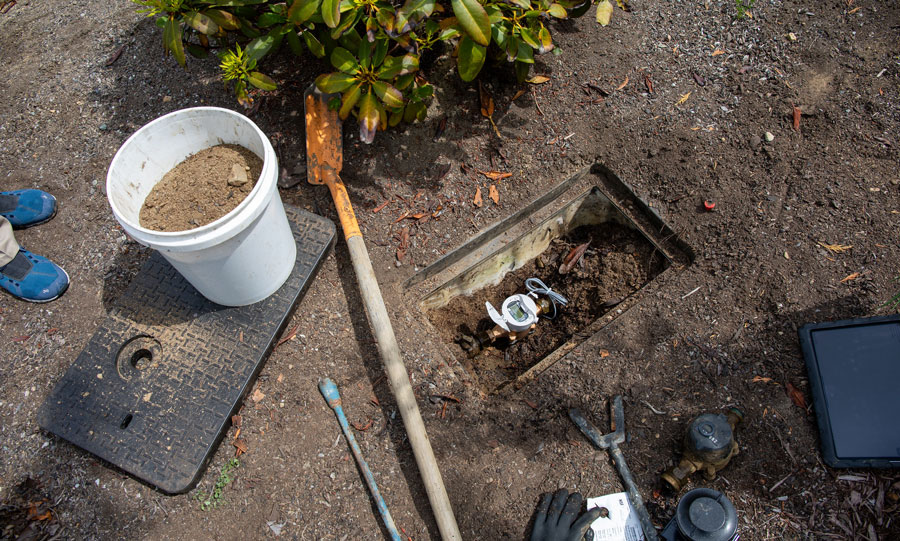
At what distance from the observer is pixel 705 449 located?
2043 mm

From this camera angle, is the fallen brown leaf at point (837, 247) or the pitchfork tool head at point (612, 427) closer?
the pitchfork tool head at point (612, 427)

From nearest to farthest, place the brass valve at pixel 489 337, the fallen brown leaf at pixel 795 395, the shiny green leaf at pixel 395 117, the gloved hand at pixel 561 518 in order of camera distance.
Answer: the gloved hand at pixel 561 518 < the fallen brown leaf at pixel 795 395 < the shiny green leaf at pixel 395 117 < the brass valve at pixel 489 337

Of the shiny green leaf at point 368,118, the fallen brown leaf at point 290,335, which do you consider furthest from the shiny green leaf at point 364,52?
the fallen brown leaf at point 290,335

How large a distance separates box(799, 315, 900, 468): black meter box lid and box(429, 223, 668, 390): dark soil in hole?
811mm

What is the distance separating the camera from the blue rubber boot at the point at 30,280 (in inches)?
100

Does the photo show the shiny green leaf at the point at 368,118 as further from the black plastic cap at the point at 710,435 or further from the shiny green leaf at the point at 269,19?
the black plastic cap at the point at 710,435

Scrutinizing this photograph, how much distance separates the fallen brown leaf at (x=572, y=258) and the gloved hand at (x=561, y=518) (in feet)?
3.95

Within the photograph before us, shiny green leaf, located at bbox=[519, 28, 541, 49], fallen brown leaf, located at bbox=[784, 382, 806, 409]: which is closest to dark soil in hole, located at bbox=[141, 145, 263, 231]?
shiny green leaf, located at bbox=[519, 28, 541, 49]

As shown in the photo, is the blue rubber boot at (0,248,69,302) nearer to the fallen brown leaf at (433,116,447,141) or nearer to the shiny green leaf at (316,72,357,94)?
the shiny green leaf at (316,72,357,94)

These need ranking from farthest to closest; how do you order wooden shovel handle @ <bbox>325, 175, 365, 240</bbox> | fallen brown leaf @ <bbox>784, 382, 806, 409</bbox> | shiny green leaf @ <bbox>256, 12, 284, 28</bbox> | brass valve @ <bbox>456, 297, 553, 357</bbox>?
brass valve @ <bbox>456, 297, 553, 357</bbox>, wooden shovel handle @ <bbox>325, 175, 365, 240</bbox>, shiny green leaf @ <bbox>256, 12, 284, 28</bbox>, fallen brown leaf @ <bbox>784, 382, 806, 409</bbox>

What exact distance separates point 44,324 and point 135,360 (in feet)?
2.04

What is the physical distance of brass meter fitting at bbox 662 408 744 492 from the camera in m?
2.05

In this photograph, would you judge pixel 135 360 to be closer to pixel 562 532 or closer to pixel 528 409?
pixel 528 409

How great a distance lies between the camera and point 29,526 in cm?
214
